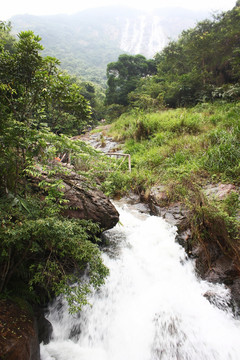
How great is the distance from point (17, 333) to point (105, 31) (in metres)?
145

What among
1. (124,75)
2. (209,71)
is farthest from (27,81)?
(124,75)

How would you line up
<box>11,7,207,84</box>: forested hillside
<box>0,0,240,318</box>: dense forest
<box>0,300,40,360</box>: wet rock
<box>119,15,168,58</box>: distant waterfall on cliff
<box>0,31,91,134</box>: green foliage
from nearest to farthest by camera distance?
<box>0,300,40,360</box>: wet rock, <box>0,0,240,318</box>: dense forest, <box>0,31,91,134</box>: green foliage, <box>11,7,207,84</box>: forested hillside, <box>119,15,168,58</box>: distant waterfall on cliff

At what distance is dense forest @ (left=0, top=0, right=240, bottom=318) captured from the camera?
1963 millimetres

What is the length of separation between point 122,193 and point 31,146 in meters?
4.30

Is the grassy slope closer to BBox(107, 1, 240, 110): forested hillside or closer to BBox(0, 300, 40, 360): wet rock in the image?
Result: BBox(107, 1, 240, 110): forested hillside

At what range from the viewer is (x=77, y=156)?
2305 millimetres

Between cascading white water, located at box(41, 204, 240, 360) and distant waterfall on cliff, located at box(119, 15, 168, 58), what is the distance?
98.6 metres

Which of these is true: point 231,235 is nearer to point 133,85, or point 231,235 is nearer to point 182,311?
point 182,311

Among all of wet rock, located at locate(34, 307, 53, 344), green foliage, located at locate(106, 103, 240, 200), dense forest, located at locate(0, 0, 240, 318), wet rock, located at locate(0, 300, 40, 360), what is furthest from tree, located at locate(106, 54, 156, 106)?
wet rock, located at locate(0, 300, 40, 360)

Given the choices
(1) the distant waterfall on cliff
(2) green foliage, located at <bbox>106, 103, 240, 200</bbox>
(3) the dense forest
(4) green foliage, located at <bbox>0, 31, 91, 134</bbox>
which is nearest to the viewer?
(3) the dense forest

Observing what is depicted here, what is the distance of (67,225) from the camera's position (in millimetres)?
1969

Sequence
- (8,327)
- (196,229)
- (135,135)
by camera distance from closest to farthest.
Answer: (8,327)
(196,229)
(135,135)

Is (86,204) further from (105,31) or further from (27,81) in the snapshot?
(105,31)

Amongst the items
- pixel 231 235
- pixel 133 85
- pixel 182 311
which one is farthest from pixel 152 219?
pixel 133 85
